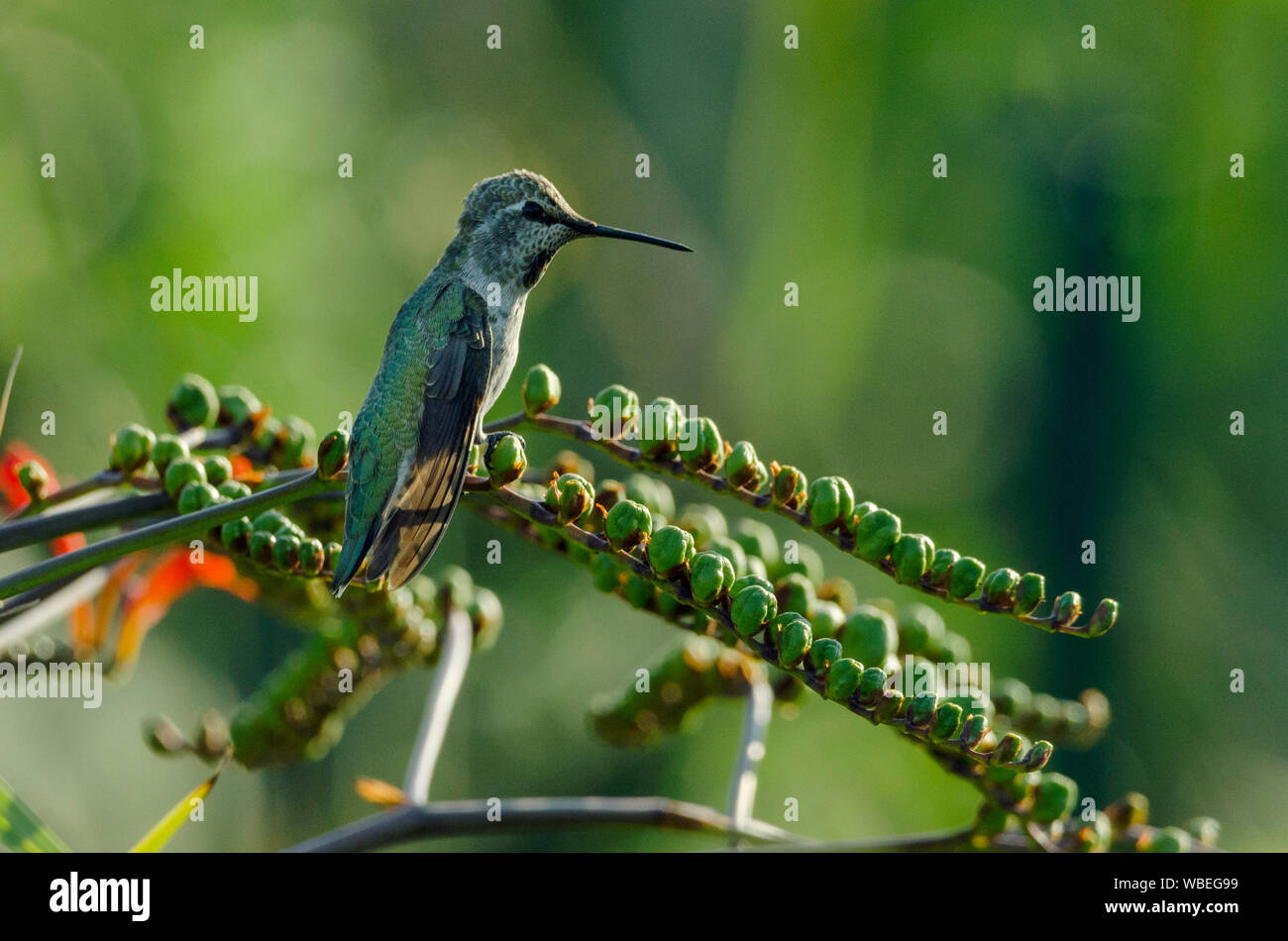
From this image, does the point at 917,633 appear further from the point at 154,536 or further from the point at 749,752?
the point at 154,536

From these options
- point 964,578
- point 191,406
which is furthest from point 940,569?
point 191,406

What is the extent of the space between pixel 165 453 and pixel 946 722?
3.83 ft

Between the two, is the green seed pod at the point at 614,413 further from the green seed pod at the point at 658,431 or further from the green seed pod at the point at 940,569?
the green seed pod at the point at 940,569

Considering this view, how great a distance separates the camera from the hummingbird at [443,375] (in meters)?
1.88

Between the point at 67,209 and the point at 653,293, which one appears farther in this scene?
the point at 653,293

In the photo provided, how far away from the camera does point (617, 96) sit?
27.4ft

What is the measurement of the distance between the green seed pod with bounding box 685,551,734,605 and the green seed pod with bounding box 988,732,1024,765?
410 millimetres

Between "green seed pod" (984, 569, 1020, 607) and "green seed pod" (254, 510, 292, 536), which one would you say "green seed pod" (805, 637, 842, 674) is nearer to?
"green seed pod" (984, 569, 1020, 607)

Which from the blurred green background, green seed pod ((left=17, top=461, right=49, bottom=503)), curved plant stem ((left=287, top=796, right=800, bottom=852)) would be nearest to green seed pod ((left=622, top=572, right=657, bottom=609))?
curved plant stem ((left=287, top=796, right=800, bottom=852))

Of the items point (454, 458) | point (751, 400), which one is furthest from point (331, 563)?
point (751, 400)

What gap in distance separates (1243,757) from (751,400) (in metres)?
3.17

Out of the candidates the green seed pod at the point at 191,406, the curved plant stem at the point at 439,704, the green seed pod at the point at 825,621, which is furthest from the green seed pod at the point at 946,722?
the green seed pod at the point at 191,406

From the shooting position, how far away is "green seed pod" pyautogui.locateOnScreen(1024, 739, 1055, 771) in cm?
155
